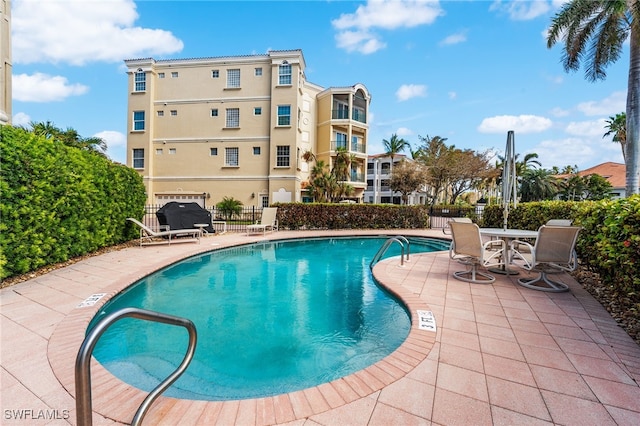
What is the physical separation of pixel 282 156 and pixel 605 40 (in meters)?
18.9

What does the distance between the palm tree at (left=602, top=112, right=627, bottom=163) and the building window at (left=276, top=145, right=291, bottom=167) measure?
32.0 meters

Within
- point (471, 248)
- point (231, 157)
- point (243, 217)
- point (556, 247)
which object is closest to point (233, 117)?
point (231, 157)

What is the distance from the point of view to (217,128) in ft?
78.5

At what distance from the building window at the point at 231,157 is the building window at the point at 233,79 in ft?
16.5

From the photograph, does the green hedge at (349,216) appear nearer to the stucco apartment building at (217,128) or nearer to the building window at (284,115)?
the stucco apartment building at (217,128)

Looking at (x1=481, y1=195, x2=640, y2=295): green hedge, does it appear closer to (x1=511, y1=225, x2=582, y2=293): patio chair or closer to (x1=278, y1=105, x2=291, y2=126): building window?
(x1=511, y1=225, x2=582, y2=293): patio chair

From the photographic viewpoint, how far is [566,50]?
1349cm

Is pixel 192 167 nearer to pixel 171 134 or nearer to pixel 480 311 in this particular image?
pixel 171 134

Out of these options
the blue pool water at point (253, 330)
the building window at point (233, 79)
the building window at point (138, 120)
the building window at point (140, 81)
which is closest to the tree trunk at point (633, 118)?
the blue pool water at point (253, 330)

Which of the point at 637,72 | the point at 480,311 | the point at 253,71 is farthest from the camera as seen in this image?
the point at 253,71

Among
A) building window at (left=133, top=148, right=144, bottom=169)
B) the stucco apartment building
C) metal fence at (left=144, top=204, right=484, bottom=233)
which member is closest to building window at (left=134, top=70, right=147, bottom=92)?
the stucco apartment building

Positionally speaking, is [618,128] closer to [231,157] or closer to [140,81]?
[231,157]

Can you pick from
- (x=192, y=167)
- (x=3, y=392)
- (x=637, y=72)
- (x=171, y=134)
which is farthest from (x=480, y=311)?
(x=171, y=134)

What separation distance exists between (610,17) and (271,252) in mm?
16683
